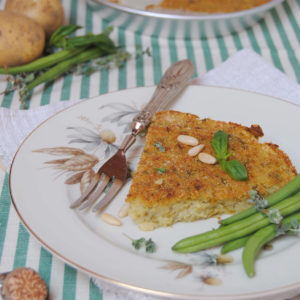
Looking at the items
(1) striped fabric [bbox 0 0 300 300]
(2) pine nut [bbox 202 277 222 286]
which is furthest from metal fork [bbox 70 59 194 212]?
(2) pine nut [bbox 202 277 222 286]

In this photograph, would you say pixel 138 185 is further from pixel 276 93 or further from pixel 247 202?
pixel 276 93

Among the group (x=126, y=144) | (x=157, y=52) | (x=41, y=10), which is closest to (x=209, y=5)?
(x=157, y=52)

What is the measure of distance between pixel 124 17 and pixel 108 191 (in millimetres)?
2521

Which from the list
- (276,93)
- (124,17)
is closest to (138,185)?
(276,93)

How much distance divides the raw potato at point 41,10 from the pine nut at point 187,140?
2.23 meters

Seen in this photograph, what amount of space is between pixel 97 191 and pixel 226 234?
82 cm

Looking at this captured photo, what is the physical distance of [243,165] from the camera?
8.61 ft

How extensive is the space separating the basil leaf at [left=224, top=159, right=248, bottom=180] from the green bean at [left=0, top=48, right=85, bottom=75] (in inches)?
86.3

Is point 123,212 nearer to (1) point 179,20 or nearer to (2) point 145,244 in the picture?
(2) point 145,244

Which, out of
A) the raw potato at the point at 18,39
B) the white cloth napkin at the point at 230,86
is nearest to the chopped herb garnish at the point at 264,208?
the white cloth napkin at the point at 230,86

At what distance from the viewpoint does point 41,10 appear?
14.1ft

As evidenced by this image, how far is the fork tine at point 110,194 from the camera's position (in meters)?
2.59

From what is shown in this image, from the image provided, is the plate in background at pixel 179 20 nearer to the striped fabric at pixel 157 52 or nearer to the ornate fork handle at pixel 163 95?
the striped fabric at pixel 157 52

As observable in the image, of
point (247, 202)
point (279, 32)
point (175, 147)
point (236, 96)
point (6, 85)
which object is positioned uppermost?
point (279, 32)
